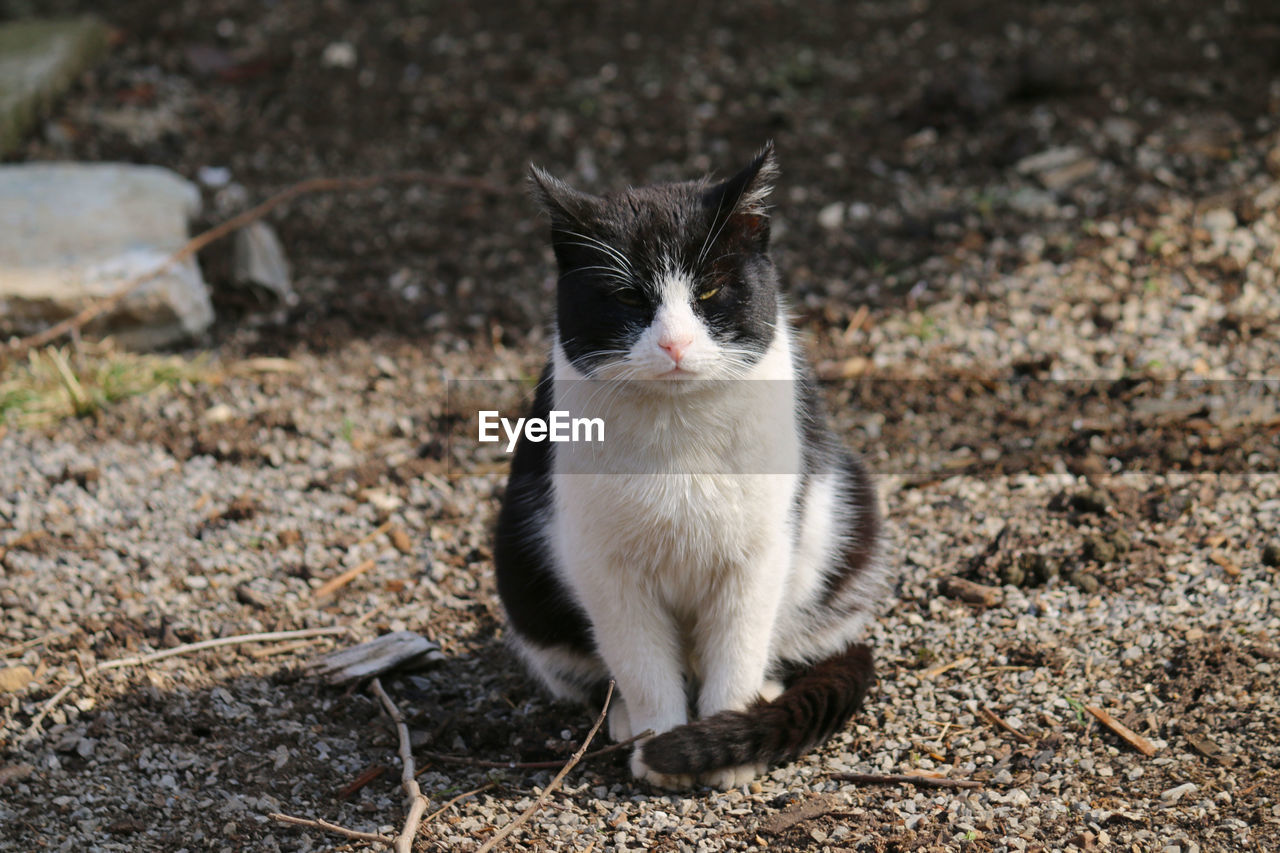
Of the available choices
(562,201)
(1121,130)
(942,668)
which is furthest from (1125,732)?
(1121,130)

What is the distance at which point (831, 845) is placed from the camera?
2.44 meters

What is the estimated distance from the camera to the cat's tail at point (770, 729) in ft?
8.27

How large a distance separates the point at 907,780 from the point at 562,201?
152 centimetres

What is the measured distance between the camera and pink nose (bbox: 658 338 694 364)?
235 cm

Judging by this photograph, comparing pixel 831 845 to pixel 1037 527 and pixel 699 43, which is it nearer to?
pixel 1037 527

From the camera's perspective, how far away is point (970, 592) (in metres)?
3.28

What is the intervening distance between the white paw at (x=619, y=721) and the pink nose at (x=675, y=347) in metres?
0.99

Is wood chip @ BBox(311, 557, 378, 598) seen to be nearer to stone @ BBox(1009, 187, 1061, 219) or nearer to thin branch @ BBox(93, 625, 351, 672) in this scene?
thin branch @ BBox(93, 625, 351, 672)

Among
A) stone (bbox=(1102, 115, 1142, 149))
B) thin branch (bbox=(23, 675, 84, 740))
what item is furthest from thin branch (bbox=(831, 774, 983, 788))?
stone (bbox=(1102, 115, 1142, 149))

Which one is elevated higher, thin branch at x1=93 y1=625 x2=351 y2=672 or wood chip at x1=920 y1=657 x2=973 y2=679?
wood chip at x1=920 y1=657 x2=973 y2=679

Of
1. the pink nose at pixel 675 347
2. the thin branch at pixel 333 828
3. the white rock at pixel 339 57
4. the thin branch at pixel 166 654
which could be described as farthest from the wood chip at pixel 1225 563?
the white rock at pixel 339 57

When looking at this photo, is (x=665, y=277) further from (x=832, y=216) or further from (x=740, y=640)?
(x=832, y=216)

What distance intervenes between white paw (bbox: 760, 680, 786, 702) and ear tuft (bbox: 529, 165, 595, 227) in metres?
1.27

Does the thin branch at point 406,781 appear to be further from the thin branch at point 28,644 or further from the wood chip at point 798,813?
the thin branch at point 28,644
